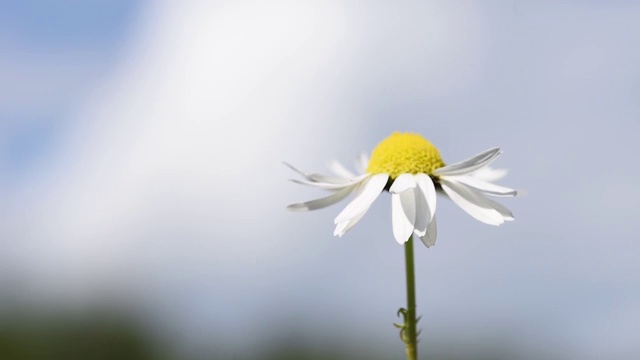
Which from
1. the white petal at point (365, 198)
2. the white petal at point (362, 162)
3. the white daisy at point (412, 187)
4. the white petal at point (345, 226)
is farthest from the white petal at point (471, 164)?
the white petal at point (362, 162)

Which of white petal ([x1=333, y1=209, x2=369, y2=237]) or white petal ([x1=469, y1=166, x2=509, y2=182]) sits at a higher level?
white petal ([x1=469, y1=166, x2=509, y2=182])

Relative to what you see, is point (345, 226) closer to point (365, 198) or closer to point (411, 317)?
point (365, 198)

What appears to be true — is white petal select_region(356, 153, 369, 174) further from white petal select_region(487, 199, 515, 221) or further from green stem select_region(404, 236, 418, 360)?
green stem select_region(404, 236, 418, 360)

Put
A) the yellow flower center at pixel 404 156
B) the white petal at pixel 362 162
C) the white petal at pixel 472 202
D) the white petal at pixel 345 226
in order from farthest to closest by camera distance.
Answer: the white petal at pixel 362 162 < the yellow flower center at pixel 404 156 < the white petal at pixel 472 202 < the white petal at pixel 345 226

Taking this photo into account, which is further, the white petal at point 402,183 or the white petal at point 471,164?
the white petal at point 402,183

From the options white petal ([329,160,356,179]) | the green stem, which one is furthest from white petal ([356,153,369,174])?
the green stem

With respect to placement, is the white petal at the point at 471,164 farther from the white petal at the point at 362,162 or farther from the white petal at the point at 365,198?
the white petal at the point at 362,162

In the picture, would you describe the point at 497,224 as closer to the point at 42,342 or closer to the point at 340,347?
the point at 340,347

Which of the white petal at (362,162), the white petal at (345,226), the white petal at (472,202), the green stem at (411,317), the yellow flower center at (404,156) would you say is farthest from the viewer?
the white petal at (362,162)

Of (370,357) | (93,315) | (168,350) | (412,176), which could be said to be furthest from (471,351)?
(412,176)
